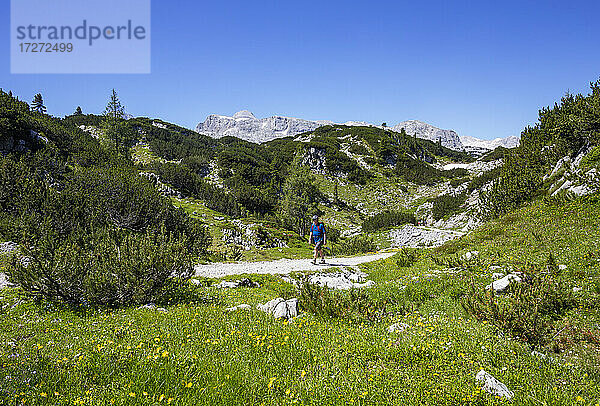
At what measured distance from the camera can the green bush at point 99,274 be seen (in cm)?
970

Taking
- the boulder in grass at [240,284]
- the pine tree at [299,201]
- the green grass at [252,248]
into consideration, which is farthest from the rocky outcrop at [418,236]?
the boulder in grass at [240,284]

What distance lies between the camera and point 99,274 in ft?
33.1

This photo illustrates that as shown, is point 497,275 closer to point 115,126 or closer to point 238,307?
point 238,307

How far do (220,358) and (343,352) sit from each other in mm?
2385

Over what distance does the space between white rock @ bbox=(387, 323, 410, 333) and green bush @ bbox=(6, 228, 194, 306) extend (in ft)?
25.6

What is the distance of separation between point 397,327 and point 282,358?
9.64 feet

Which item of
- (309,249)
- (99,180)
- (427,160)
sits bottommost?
(309,249)

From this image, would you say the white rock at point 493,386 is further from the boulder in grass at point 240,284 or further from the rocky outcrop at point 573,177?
the rocky outcrop at point 573,177

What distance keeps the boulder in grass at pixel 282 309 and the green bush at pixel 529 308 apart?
4.53 m

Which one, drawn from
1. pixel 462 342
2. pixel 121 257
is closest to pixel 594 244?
pixel 462 342

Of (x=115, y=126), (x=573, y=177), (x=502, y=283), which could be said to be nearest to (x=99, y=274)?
(x=502, y=283)

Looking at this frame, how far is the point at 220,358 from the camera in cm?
575

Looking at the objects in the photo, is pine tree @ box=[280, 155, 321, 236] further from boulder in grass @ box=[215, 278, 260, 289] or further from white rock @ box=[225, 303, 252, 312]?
white rock @ box=[225, 303, 252, 312]

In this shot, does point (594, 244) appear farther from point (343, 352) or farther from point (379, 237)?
point (379, 237)
